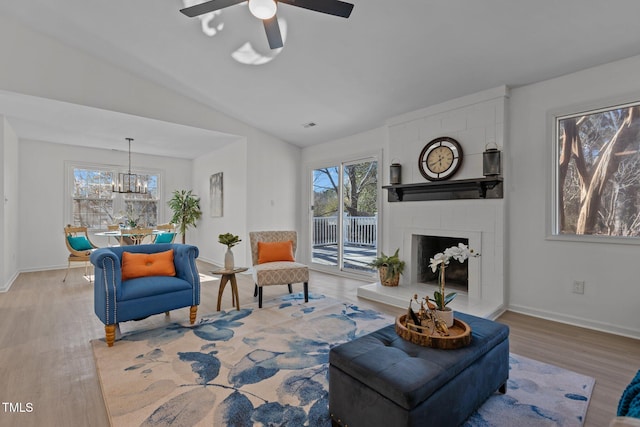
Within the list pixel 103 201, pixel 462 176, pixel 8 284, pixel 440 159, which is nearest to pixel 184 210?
pixel 103 201

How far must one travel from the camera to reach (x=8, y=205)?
15.3 ft

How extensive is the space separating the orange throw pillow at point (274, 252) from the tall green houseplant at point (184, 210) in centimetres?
386

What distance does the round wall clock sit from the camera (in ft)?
12.6

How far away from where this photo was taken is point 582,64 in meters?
2.97

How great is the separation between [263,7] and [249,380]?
2.56 m

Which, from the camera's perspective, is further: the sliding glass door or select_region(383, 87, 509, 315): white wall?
the sliding glass door

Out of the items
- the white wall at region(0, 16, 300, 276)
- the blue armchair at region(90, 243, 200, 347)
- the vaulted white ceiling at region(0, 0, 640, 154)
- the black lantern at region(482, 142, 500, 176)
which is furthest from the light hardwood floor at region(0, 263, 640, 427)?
the vaulted white ceiling at region(0, 0, 640, 154)

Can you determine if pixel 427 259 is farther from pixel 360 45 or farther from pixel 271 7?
pixel 271 7

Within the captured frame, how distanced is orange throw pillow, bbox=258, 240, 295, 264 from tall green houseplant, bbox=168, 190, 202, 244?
12.7ft

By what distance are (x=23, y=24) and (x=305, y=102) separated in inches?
132

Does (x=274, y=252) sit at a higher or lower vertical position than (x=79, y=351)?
higher

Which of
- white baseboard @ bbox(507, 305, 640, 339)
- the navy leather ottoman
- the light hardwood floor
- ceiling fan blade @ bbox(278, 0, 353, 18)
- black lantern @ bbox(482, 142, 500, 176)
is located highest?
ceiling fan blade @ bbox(278, 0, 353, 18)

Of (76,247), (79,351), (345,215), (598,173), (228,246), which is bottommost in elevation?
(79,351)

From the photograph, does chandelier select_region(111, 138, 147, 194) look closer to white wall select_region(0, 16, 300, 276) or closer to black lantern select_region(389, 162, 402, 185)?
white wall select_region(0, 16, 300, 276)
